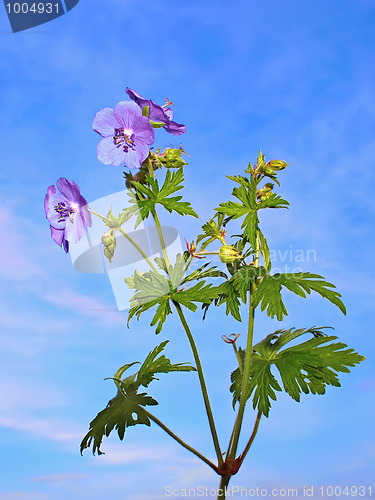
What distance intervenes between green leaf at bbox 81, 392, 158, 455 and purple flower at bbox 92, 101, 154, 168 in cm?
117

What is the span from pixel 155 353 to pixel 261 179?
1.05 meters

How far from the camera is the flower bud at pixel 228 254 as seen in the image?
2480 millimetres

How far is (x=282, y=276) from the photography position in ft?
7.76

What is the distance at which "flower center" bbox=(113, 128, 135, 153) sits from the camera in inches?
95.6

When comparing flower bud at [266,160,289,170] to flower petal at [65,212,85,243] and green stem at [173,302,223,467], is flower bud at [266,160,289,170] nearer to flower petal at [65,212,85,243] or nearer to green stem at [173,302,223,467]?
green stem at [173,302,223,467]

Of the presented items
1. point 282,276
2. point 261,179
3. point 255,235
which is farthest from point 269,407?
point 261,179

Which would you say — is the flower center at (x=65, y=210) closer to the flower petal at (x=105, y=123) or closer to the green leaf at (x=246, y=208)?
the flower petal at (x=105, y=123)

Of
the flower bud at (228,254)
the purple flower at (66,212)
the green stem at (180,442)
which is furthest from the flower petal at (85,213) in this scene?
the green stem at (180,442)

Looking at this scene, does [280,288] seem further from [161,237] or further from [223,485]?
[223,485]

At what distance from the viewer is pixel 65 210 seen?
2.59 metres

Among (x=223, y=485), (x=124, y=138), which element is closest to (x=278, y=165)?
(x=124, y=138)

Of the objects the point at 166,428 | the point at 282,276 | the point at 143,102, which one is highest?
the point at 143,102

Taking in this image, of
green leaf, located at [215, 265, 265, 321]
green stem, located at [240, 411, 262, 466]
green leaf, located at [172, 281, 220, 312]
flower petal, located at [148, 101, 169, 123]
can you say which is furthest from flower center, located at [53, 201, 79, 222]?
green stem, located at [240, 411, 262, 466]

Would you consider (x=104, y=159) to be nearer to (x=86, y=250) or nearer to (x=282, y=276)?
(x=86, y=250)
